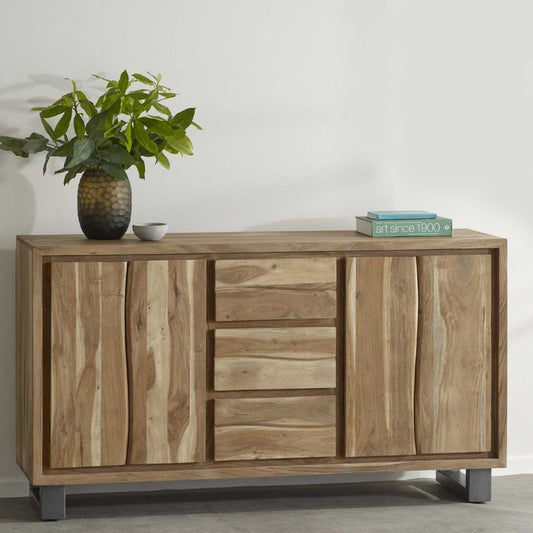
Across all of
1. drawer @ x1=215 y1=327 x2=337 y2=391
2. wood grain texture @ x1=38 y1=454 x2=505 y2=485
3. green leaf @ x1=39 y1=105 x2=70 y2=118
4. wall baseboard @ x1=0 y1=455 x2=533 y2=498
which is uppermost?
green leaf @ x1=39 y1=105 x2=70 y2=118

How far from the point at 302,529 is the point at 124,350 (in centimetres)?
76

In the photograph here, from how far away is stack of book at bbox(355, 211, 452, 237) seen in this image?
3666 mm

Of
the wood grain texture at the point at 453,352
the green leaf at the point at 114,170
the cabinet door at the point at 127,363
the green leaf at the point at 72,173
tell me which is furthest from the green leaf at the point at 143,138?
the wood grain texture at the point at 453,352

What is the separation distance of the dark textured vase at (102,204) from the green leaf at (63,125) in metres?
0.15

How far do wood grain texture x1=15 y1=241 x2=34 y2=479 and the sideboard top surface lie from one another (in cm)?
9

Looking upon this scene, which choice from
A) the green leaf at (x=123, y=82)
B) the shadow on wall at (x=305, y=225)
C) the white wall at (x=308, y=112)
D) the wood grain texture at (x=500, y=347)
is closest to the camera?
the green leaf at (x=123, y=82)

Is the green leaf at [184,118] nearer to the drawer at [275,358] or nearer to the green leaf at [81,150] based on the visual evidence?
the green leaf at [81,150]

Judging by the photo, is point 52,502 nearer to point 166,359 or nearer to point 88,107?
point 166,359

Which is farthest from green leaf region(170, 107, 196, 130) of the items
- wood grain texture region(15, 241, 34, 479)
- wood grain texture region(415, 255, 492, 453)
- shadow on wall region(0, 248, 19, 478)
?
wood grain texture region(415, 255, 492, 453)

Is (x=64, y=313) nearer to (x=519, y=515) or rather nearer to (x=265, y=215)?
(x=265, y=215)

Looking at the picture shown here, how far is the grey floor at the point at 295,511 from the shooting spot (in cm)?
350

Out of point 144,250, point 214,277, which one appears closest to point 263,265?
point 214,277

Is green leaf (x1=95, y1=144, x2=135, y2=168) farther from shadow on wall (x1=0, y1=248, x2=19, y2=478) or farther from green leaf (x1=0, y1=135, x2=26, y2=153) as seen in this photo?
shadow on wall (x1=0, y1=248, x2=19, y2=478)

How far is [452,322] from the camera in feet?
12.0
